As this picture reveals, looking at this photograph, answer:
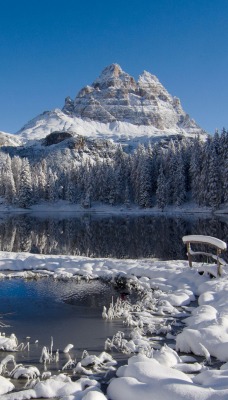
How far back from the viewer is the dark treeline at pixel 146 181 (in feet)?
218

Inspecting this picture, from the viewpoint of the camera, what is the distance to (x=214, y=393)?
5.75 meters

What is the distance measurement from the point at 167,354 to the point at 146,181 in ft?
229

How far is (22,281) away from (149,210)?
200 feet

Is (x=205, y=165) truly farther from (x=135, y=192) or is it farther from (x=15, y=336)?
(x=15, y=336)

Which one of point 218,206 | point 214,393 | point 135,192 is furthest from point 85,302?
point 135,192

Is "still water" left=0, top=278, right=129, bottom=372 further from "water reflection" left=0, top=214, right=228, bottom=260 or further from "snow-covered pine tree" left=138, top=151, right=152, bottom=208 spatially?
"snow-covered pine tree" left=138, top=151, right=152, bottom=208

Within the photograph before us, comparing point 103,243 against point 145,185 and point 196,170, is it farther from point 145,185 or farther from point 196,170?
point 145,185

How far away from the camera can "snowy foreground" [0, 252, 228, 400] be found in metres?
6.29

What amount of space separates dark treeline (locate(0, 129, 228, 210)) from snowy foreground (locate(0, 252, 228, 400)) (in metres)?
52.2

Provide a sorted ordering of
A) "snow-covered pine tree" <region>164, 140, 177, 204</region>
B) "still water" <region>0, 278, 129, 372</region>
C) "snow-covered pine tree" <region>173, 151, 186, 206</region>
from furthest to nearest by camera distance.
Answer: "snow-covered pine tree" <region>164, 140, 177, 204</region>
"snow-covered pine tree" <region>173, 151, 186, 206</region>
"still water" <region>0, 278, 129, 372</region>

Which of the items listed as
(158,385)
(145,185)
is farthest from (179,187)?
(158,385)

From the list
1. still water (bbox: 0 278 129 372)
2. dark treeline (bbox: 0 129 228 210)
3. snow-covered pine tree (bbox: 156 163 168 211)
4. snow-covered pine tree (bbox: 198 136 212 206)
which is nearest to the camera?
still water (bbox: 0 278 129 372)

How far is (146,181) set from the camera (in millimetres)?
77312

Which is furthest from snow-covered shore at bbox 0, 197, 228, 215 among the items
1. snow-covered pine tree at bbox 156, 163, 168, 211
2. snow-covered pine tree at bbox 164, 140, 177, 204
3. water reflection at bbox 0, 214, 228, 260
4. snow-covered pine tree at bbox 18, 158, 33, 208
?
water reflection at bbox 0, 214, 228, 260
